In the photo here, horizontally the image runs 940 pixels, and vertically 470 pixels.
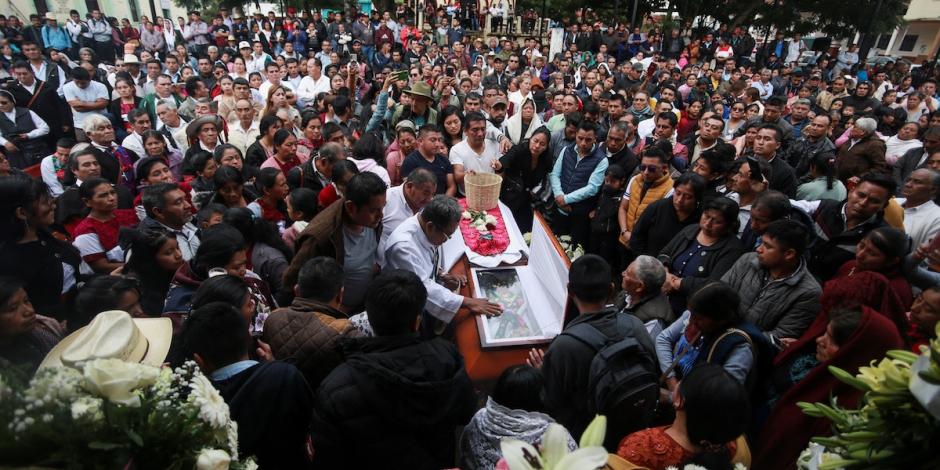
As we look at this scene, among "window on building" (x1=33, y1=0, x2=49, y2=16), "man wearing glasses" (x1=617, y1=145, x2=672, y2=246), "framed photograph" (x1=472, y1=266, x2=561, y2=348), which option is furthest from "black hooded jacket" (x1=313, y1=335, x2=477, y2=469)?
"window on building" (x1=33, y1=0, x2=49, y2=16)

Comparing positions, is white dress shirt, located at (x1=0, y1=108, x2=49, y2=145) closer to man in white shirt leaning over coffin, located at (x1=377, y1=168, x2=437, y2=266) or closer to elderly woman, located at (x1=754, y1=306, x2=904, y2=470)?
man in white shirt leaning over coffin, located at (x1=377, y1=168, x2=437, y2=266)

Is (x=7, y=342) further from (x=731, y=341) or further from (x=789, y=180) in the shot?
(x=789, y=180)

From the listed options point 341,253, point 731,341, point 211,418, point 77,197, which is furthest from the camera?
point 77,197

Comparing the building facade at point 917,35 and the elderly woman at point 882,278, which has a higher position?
the building facade at point 917,35

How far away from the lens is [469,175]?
4883 millimetres

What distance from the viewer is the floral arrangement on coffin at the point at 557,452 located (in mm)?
1070

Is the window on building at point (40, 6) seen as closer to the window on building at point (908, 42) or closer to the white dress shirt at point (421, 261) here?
the white dress shirt at point (421, 261)

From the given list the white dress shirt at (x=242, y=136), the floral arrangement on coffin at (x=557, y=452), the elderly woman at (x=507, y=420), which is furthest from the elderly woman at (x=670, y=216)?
the white dress shirt at (x=242, y=136)

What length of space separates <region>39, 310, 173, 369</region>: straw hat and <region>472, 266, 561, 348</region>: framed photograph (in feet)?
5.66

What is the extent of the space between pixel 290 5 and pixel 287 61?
15.7 m

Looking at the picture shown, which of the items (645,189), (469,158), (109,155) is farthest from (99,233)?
(645,189)

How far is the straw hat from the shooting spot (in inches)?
68.3

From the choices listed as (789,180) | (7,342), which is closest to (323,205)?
(7,342)

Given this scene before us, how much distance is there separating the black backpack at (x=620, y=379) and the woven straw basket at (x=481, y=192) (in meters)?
2.35
